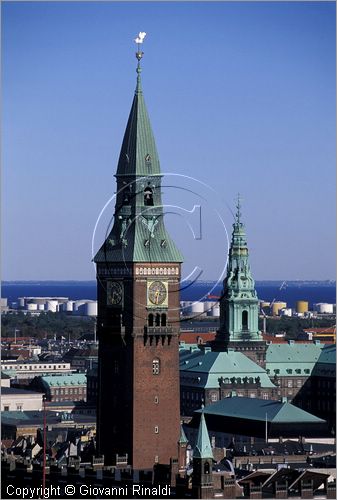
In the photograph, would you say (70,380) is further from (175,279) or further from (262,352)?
(175,279)

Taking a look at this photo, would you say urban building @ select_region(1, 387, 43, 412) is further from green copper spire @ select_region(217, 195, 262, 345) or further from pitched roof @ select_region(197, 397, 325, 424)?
pitched roof @ select_region(197, 397, 325, 424)

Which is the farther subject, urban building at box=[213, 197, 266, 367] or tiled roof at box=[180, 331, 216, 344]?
tiled roof at box=[180, 331, 216, 344]

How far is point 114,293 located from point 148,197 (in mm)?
4233

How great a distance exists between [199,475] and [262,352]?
71163 millimetres

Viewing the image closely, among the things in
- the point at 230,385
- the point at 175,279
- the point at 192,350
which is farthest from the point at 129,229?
the point at 192,350

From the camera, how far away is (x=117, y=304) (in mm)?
92938

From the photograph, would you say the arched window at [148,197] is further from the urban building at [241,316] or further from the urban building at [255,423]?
the urban building at [241,316]

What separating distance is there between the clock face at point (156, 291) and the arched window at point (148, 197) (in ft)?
10.1

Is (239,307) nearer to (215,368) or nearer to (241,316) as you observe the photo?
(241,316)

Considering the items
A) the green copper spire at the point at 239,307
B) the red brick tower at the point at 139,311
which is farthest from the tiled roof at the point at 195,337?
the red brick tower at the point at 139,311

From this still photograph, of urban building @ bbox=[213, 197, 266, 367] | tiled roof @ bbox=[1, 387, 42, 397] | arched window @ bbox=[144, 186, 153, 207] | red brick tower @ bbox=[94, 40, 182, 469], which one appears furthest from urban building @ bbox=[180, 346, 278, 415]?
arched window @ bbox=[144, 186, 153, 207]

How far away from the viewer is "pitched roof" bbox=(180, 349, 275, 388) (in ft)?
454

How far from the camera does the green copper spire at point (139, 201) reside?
298 ft

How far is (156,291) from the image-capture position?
302 feet
